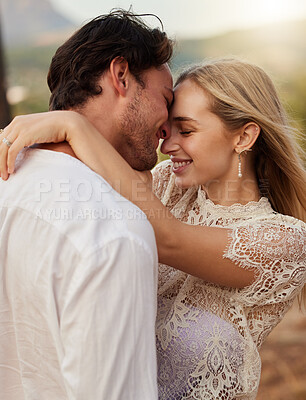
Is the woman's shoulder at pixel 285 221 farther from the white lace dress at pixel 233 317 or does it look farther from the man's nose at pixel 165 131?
the man's nose at pixel 165 131

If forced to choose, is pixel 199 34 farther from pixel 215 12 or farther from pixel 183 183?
pixel 183 183

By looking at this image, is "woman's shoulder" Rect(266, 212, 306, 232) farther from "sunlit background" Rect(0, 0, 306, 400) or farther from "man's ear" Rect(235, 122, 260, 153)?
"sunlit background" Rect(0, 0, 306, 400)

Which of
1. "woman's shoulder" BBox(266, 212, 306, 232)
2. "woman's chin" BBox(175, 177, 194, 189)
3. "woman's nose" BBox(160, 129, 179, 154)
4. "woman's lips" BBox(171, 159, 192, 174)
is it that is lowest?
"woman's shoulder" BBox(266, 212, 306, 232)

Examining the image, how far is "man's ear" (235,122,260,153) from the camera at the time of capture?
8.23 ft

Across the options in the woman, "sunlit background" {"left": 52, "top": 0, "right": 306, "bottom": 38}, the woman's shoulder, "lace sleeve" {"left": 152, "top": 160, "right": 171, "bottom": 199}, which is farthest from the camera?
"sunlit background" {"left": 52, "top": 0, "right": 306, "bottom": 38}

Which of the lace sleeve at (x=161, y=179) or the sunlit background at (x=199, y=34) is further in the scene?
the sunlit background at (x=199, y=34)

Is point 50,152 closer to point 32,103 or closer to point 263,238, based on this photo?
point 263,238

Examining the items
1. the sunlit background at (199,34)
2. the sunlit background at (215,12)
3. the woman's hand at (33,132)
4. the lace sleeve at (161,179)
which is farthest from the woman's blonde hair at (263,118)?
the sunlit background at (215,12)

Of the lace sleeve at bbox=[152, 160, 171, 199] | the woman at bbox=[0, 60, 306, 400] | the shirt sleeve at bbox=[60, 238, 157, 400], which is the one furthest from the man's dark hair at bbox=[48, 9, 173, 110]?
the shirt sleeve at bbox=[60, 238, 157, 400]

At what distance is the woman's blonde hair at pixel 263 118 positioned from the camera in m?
2.46

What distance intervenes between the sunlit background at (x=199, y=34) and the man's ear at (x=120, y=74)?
463 centimetres

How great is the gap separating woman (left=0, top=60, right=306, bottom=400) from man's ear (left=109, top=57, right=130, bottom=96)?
0.33 m

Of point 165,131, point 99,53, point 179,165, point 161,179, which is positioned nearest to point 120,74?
point 99,53

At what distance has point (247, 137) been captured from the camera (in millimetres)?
2535
